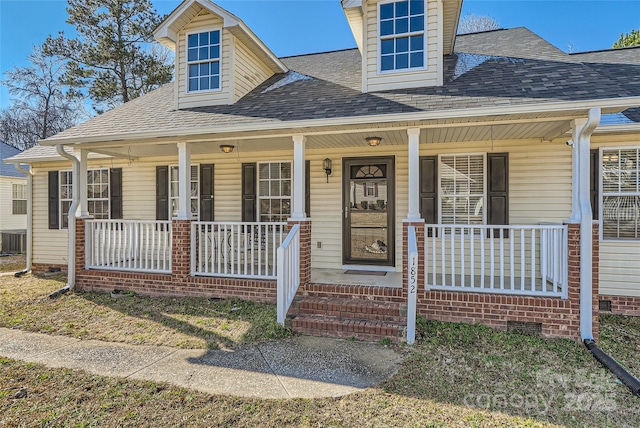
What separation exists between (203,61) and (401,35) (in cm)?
384

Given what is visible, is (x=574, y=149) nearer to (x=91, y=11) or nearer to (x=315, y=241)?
(x=315, y=241)

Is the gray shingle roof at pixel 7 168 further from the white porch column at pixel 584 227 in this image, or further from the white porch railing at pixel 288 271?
the white porch column at pixel 584 227

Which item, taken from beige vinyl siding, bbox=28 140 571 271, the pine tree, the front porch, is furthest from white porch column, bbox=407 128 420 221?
the pine tree

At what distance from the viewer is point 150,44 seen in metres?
17.3

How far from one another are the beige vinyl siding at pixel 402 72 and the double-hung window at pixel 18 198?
55.9ft

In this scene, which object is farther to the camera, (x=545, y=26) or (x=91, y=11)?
(x=545, y=26)

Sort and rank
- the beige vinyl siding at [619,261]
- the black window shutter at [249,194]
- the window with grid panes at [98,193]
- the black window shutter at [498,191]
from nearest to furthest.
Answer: the beige vinyl siding at [619,261], the black window shutter at [498,191], the black window shutter at [249,194], the window with grid panes at [98,193]

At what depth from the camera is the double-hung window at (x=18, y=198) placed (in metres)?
15.2

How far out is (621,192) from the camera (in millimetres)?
5617

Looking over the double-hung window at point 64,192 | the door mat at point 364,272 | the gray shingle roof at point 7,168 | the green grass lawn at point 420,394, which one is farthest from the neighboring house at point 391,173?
the gray shingle roof at point 7,168

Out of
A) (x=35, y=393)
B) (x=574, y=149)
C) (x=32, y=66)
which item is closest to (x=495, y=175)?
(x=574, y=149)

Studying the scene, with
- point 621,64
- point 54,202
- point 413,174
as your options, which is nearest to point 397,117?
point 413,174

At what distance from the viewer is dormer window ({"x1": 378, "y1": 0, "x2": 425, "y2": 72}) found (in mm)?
5785

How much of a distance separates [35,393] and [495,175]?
6.80 metres
